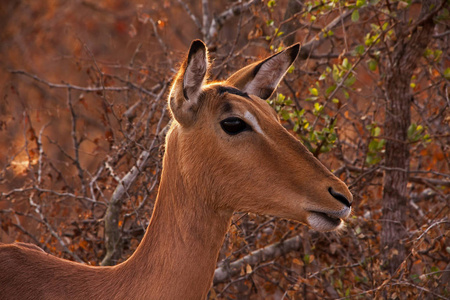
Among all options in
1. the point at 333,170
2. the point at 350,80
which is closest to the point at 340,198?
the point at 350,80

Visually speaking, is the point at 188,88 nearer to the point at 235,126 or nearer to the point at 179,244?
the point at 235,126

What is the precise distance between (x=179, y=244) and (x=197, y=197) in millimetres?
285

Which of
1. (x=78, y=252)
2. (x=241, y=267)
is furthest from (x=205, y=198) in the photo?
(x=78, y=252)

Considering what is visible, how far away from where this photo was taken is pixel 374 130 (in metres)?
5.75

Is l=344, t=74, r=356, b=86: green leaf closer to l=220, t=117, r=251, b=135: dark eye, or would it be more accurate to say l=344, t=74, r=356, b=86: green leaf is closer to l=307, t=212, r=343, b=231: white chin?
l=220, t=117, r=251, b=135: dark eye

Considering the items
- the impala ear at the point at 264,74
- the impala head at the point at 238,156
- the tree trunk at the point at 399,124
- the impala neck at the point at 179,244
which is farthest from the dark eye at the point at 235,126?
the tree trunk at the point at 399,124

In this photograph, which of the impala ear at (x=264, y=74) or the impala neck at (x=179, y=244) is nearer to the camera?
the impala neck at (x=179, y=244)

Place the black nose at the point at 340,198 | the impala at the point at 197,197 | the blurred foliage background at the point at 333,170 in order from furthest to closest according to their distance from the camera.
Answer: the blurred foliage background at the point at 333,170, the impala at the point at 197,197, the black nose at the point at 340,198

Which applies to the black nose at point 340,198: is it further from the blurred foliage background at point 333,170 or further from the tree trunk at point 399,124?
the tree trunk at point 399,124

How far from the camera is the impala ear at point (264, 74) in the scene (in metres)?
4.09

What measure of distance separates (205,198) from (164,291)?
56 centimetres

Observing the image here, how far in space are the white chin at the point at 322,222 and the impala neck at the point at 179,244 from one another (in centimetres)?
54

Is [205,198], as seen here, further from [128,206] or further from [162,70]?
[162,70]

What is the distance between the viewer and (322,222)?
10.6ft
